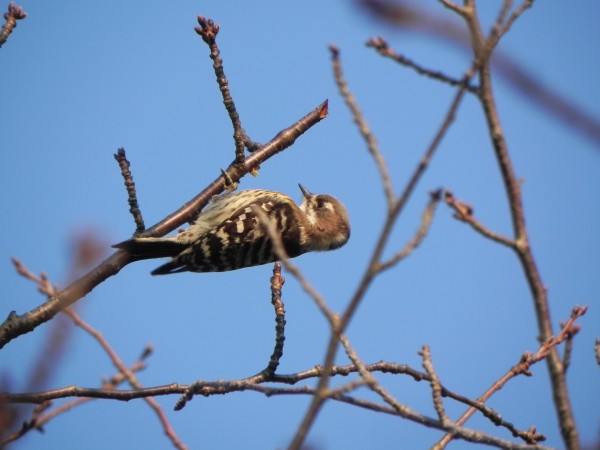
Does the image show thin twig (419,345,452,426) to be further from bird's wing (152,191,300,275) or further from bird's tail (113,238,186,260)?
bird's wing (152,191,300,275)

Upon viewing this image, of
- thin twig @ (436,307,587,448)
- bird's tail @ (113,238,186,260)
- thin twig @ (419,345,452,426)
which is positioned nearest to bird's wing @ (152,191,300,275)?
bird's tail @ (113,238,186,260)

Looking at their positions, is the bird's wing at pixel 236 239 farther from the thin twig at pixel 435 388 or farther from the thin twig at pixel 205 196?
the thin twig at pixel 435 388

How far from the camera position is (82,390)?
3.97 meters

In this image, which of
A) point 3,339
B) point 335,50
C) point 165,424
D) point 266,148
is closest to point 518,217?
point 335,50

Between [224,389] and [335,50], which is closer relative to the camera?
[335,50]

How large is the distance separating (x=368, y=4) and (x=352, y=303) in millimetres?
811

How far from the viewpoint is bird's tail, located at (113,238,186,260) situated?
5.18m

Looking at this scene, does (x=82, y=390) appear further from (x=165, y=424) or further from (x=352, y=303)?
(x=352, y=303)

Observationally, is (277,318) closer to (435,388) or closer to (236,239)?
(435,388)

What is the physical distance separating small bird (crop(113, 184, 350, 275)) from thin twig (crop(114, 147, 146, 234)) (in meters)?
0.66

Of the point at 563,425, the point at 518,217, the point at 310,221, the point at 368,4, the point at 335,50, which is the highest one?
the point at 310,221

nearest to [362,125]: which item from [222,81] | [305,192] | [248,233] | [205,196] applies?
[222,81]

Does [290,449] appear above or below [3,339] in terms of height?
below

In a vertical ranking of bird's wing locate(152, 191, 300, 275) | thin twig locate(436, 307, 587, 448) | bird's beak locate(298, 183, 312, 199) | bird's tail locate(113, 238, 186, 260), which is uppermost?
bird's beak locate(298, 183, 312, 199)
